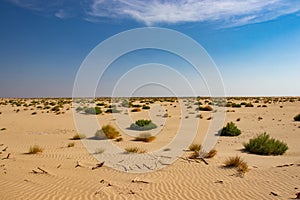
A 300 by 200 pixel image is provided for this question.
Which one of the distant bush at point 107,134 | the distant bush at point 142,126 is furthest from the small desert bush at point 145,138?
the distant bush at point 142,126

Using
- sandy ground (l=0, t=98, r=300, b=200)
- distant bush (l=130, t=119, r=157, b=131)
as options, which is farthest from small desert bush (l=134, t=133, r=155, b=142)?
distant bush (l=130, t=119, r=157, b=131)

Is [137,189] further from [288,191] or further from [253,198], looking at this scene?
[288,191]

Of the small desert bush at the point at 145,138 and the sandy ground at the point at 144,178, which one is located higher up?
the small desert bush at the point at 145,138

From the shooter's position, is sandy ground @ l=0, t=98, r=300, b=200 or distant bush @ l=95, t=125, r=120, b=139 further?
distant bush @ l=95, t=125, r=120, b=139

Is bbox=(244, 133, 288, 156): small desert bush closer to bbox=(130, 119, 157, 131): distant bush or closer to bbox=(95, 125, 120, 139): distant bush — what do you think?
bbox=(95, 125, 120, 139): distant bush

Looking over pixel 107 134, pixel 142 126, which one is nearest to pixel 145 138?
pixel 107 134

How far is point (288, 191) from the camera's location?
7.41m

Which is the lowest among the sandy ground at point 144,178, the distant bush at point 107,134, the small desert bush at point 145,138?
the sandy ground at point 144,178

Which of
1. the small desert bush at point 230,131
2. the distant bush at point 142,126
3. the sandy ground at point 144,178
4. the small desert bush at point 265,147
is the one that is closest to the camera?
the sandy ground at point 144,178

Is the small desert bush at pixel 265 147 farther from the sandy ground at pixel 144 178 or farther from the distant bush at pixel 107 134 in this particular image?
the distant bush at pixel 107 134

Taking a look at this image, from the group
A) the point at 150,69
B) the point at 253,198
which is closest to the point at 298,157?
the point at 253,198

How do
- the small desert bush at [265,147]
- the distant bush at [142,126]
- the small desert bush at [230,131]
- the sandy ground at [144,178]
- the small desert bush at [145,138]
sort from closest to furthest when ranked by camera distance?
the sandy ground at [144,178]
the small desert bush at [265,147]
the small desert bush at [145,138]
the small desert bush at [230,131]
the distant bush at [142,126]

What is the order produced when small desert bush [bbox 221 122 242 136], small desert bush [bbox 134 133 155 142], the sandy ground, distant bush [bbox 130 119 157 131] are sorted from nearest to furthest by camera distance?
the sandy ground < small desert bush [bbox 134 133 155 142] < small desert bush [bbox 221 122 242 136] < distant bush [bbox 130 119 157 131]

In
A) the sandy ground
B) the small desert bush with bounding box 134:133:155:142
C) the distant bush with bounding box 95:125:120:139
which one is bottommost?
the sandy ground
